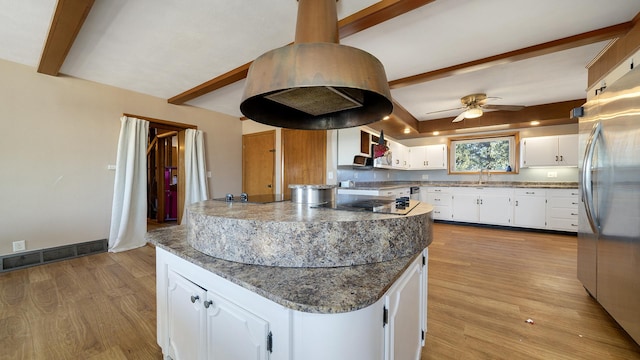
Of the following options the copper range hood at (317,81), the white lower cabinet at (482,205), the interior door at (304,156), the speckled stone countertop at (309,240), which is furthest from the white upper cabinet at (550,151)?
the speckled stone countertop at (309,240)

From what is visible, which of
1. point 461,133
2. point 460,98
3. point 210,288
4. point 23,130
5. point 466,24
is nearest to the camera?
point 210,288

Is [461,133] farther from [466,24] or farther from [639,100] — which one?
[639,100]

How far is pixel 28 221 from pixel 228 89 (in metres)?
2.87

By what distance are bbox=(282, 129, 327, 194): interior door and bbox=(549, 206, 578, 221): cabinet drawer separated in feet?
13.7

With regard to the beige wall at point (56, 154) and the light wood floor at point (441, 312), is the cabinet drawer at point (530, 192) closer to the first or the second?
the light wood floor at point (441, 312)

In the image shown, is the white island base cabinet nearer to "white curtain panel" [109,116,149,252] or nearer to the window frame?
"white curtain panel" [109,116,149,252]

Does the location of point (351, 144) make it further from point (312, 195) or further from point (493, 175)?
point (493, 175)

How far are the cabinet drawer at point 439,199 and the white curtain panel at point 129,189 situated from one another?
556 cm

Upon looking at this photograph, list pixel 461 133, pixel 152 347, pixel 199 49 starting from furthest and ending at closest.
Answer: pixel 461 133 < pixel 199 49 < pixel 152 347

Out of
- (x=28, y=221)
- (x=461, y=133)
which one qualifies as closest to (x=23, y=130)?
(x=28, y=221)

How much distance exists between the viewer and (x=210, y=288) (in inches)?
39.7

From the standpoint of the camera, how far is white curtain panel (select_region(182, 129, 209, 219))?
4.25 meters

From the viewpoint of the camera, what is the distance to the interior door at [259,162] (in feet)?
16.0

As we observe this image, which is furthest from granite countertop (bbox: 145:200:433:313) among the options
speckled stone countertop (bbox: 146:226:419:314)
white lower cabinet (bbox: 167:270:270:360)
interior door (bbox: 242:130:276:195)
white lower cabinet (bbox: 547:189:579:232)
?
white lower cabinet (bbox: 547:189:579:232)
